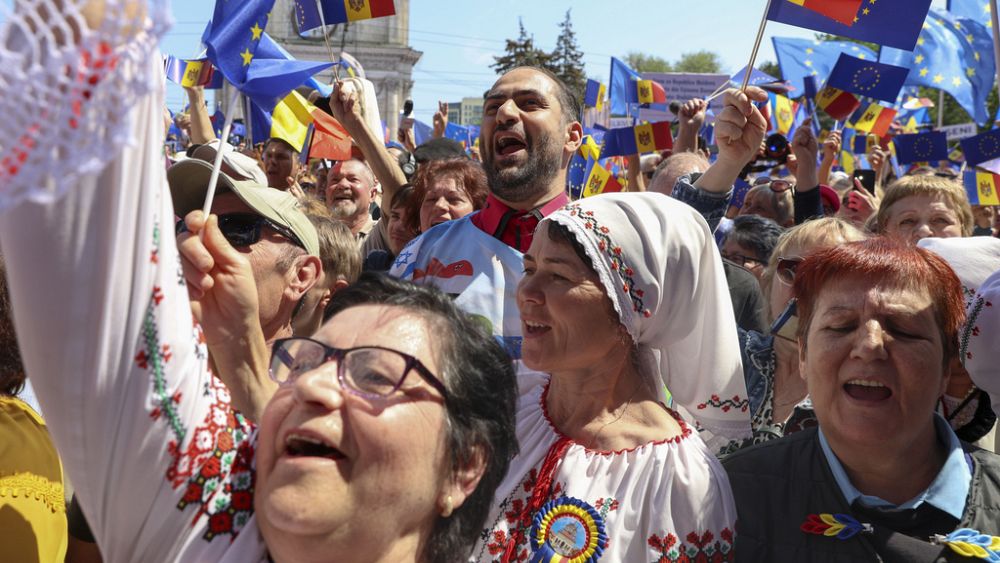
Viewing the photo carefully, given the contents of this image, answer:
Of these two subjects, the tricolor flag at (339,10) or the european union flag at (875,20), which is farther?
the tricolor flag at (339,10)

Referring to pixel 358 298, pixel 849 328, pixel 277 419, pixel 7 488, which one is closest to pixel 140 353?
pixel 277 419

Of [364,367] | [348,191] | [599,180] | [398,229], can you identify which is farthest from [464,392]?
[599,180]

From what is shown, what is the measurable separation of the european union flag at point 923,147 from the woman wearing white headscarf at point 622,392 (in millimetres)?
6669

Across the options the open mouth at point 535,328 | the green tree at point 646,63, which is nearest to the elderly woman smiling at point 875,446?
the open mouth at point 535,328

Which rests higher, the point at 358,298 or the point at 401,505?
the point at 358,298

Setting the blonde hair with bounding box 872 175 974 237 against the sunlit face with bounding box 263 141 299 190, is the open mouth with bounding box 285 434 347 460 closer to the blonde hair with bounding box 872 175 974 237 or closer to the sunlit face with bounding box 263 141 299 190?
the blonde hair with bounding box 872 175 974 237

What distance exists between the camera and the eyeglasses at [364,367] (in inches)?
64.4

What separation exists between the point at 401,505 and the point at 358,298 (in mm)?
436

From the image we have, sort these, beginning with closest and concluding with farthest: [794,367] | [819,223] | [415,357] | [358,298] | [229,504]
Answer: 1. [229,504]
2. [415,357]
3. [358,298]
4. [794,367]
5. [819,223]

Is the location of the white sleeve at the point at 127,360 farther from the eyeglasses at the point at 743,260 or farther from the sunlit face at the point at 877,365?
the eyeglasses at the point at 743,260

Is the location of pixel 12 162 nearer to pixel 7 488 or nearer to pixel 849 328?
pixel 7 488

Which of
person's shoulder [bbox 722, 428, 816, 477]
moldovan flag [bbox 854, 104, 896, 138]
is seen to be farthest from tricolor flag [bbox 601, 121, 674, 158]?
person's shoulder [bbox 722, 428, 816, 477]

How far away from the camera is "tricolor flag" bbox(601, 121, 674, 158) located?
7641mm

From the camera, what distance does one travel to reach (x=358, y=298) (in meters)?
1.87
